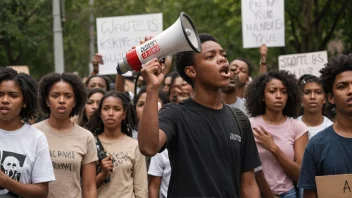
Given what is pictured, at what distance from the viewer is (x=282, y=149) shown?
25.5 feet

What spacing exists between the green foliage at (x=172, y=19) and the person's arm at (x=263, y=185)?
26.1 feet

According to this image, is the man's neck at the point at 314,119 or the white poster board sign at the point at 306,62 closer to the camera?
the man's neck at the point at 314,119

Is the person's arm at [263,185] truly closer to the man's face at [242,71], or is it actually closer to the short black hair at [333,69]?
the short black hair at [333,69]

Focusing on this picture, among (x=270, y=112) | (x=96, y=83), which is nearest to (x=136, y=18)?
(x=96, y=83)

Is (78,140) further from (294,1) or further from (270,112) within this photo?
(294,1)

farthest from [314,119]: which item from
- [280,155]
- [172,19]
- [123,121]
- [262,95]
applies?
[172,19]

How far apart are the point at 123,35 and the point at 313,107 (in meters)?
4.35

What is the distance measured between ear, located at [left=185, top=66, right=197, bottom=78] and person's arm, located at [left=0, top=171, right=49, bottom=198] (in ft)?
4.98

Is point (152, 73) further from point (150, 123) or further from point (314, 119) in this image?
point (314, 119)

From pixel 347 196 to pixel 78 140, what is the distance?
2.68 m

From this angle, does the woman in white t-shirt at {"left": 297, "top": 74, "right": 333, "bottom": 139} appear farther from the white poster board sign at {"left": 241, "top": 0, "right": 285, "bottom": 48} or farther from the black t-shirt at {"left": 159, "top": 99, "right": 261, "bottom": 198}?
the black t-shirt at {"left": 159, "top": 99, "right": 261, "bottom": 198}

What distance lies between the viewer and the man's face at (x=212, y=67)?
17.8 ft

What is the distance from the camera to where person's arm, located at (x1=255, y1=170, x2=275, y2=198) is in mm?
6934

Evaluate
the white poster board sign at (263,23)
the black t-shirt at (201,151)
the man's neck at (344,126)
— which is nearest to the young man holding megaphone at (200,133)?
the black t-shirt at (201,151)
